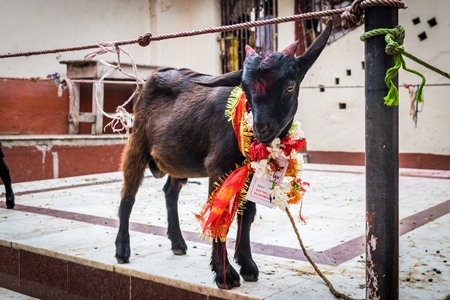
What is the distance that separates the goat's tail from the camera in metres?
3.52

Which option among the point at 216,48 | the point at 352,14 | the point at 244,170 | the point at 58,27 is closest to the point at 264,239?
the point at 244,170

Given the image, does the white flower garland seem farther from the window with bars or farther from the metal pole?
the window with bars

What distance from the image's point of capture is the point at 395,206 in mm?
2250

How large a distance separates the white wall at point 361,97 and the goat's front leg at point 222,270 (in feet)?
22.1

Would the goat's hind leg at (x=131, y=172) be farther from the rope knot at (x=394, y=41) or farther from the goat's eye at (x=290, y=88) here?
the rope knot at (x=394, y=41)

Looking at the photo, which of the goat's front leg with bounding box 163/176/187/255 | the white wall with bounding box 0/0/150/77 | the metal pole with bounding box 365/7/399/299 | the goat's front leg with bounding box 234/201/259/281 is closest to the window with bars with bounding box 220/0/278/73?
the white wall with bounding box 0/0/150/77

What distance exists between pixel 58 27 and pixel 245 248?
8.31 meters

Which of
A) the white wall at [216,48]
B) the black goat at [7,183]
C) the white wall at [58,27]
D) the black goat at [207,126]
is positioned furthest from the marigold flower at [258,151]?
the white wall at [58,27]

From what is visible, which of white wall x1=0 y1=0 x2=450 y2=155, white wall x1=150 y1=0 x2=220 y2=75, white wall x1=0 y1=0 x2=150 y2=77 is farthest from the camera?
white wall x1=150 y1=0 x2=220 y2=75

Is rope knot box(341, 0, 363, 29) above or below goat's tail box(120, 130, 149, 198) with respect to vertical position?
above

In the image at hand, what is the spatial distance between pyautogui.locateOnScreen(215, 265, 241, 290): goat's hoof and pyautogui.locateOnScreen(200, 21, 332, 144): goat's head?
756 millimetres

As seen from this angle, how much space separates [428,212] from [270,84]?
128 inches

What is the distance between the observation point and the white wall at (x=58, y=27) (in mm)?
9211

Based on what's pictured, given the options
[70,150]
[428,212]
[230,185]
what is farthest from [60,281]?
[70,150]
